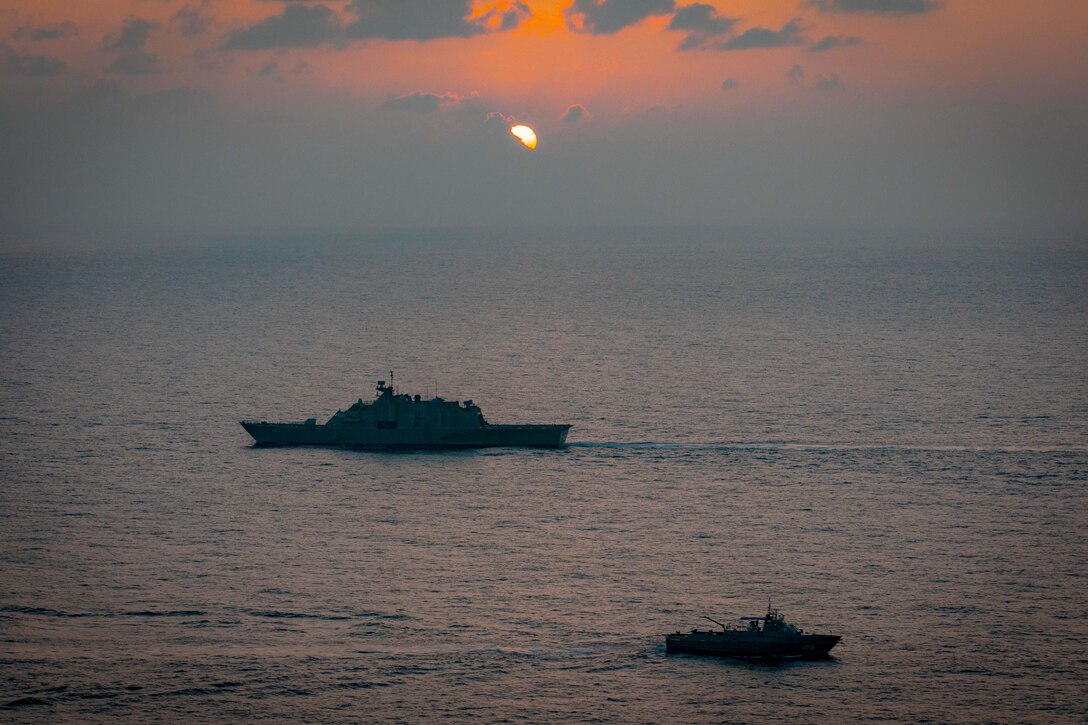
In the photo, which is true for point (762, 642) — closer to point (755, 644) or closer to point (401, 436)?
point (755, 644)

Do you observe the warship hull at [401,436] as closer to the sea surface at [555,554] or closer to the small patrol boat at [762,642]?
the sea surface at [555,554]

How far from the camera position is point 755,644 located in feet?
240

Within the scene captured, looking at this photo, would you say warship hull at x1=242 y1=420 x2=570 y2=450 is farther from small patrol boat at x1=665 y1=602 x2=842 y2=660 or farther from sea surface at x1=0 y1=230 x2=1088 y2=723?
small patrol boat at x1=665 y1=602 x2=842 y2=660

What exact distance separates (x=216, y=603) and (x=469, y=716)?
21.1 m

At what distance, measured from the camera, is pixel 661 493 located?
104 meters

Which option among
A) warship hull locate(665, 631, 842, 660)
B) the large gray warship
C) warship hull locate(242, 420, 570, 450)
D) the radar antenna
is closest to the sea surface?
warship hull locate(665, 631, 842, 660)

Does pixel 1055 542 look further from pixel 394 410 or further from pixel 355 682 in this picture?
pixel 394 410

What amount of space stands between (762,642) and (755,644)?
1.35 feet

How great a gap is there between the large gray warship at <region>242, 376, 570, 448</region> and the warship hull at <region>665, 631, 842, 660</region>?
4982cm

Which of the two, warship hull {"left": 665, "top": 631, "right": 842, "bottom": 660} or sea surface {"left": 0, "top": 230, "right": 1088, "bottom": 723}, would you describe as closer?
sea surface {"left": 0, "top": 230, "right": 1088, "bottom": 723}

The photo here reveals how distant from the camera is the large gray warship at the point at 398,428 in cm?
12244

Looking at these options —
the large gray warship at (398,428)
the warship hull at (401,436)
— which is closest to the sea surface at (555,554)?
the warship hull at (401,436)

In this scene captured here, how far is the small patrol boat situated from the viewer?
7306cm

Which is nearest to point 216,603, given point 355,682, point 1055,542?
point 355,682
